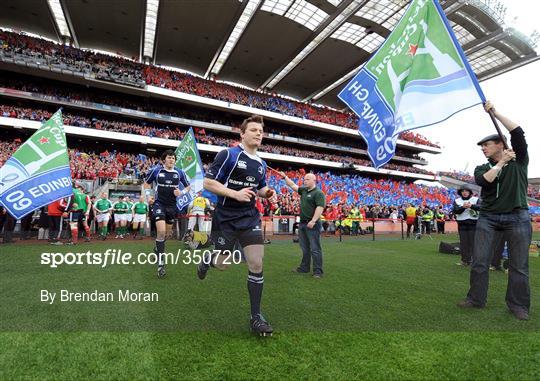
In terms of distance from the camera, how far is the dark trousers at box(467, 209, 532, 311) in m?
3.69

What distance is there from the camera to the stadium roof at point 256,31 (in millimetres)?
25969

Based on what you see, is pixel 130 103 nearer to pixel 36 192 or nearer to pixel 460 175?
pixel 36 192

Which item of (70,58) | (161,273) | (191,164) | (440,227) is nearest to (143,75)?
(70,58)

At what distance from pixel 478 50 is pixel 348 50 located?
12.7 metres

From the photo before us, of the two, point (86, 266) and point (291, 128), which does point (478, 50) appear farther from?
point (86, 266)

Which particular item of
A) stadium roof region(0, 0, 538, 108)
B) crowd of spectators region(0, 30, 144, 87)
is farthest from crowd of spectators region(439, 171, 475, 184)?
crowd of spectators region(0, 30, 144, 87)

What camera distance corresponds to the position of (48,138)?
Result: 20.7 feet

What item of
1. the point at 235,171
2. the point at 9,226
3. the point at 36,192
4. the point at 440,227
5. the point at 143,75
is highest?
the point at 143,75

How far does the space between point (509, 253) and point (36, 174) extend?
772 centimetres

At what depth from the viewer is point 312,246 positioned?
608cm

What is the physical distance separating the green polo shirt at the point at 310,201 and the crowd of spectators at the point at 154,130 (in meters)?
28.5

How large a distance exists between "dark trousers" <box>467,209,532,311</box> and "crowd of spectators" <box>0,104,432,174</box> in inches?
1241

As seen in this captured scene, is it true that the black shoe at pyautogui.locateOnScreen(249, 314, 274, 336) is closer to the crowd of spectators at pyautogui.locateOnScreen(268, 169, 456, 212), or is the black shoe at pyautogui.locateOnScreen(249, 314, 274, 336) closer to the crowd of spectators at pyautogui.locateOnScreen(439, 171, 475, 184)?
the crowd of spectators at pyautogui.locateOnScreen(268, 169, 456, 212)

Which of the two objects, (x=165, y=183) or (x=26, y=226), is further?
(x=26, y=226)
